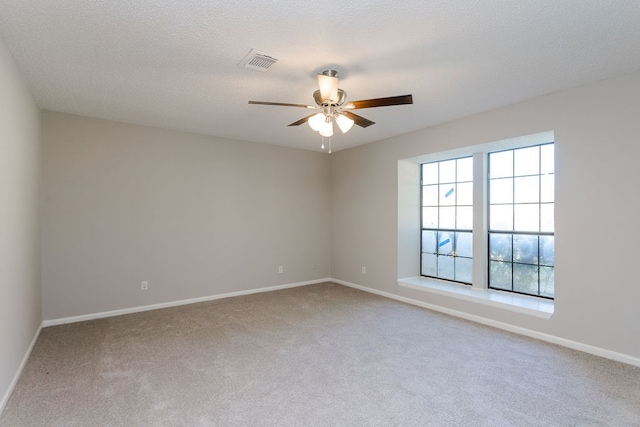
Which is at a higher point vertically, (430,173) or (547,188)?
(430,173)

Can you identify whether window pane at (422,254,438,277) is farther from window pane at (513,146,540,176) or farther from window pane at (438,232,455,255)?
window pane at (513,146,540,176)

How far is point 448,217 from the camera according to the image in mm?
4918

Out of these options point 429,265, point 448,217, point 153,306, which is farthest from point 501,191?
point 153,306

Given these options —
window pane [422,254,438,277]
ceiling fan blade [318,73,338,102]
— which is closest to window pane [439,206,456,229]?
window pane [422,254,438,277]

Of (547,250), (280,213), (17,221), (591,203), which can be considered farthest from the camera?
(280,213)

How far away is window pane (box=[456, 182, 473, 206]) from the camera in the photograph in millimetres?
4633

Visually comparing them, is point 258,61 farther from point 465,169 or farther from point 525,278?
point 525,278

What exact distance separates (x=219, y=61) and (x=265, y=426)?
8.64 ft

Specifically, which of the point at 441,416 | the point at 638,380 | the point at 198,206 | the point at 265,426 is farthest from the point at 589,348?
the point at 198,206

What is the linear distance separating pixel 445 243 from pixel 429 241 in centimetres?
29

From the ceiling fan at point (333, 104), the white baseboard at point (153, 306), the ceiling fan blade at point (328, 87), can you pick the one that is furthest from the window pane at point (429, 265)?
the ceiling fan blade at point (328, 87)

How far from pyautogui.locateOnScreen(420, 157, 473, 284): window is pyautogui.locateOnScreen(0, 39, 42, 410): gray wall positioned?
4848 millimetres

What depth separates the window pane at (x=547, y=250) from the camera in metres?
3.80

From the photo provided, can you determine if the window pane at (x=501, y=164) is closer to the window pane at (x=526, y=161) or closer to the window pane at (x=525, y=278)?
the window pane at (x=526, y=161)
